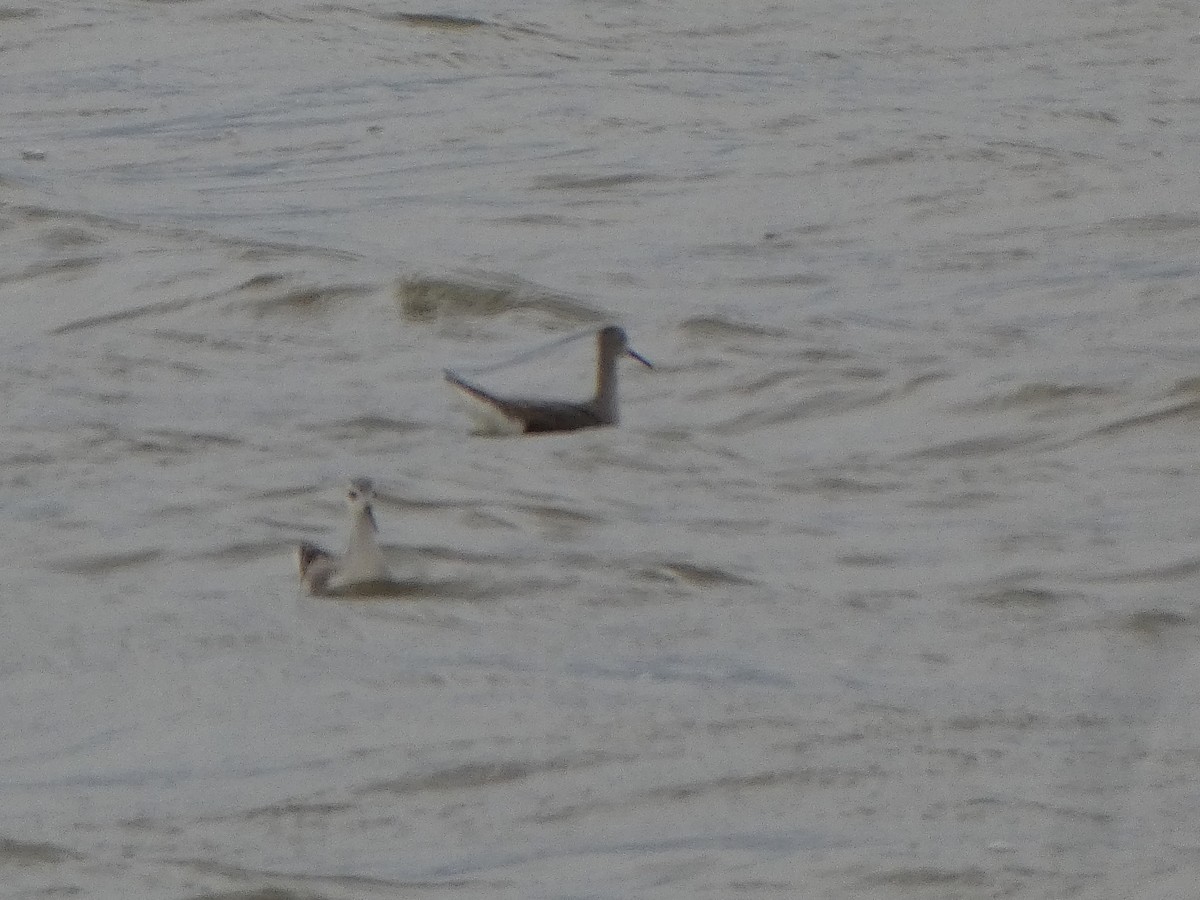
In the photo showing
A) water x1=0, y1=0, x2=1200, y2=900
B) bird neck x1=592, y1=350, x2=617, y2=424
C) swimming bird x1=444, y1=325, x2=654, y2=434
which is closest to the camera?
water x1=0, y1=0, x2=1200, y2=900

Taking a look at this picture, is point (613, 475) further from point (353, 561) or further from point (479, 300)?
point (479, 300)

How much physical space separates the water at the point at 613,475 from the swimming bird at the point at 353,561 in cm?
14

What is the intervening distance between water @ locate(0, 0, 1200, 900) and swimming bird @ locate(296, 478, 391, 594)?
5.4 inches

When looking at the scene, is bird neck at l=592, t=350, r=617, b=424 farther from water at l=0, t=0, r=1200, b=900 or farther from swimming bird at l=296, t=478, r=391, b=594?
swimming bird at l=296, t=478, r=391, b=594

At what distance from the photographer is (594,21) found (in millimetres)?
24188

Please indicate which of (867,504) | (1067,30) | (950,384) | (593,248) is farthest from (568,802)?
(1067,30)

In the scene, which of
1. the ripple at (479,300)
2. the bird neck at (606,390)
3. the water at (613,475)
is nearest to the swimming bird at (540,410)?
the bird neck at (606,390)

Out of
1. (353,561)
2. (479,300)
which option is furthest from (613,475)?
(479,300)

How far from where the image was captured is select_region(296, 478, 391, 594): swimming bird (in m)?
9.29

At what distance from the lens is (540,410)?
12.0 meters

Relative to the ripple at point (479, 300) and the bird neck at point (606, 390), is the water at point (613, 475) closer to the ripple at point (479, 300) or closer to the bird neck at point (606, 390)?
the ripple at point (479, 300)

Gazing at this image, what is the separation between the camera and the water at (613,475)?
23.3ft

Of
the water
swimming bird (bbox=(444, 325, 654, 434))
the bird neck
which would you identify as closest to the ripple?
the water

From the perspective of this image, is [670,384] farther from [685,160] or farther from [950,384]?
[685,160]
